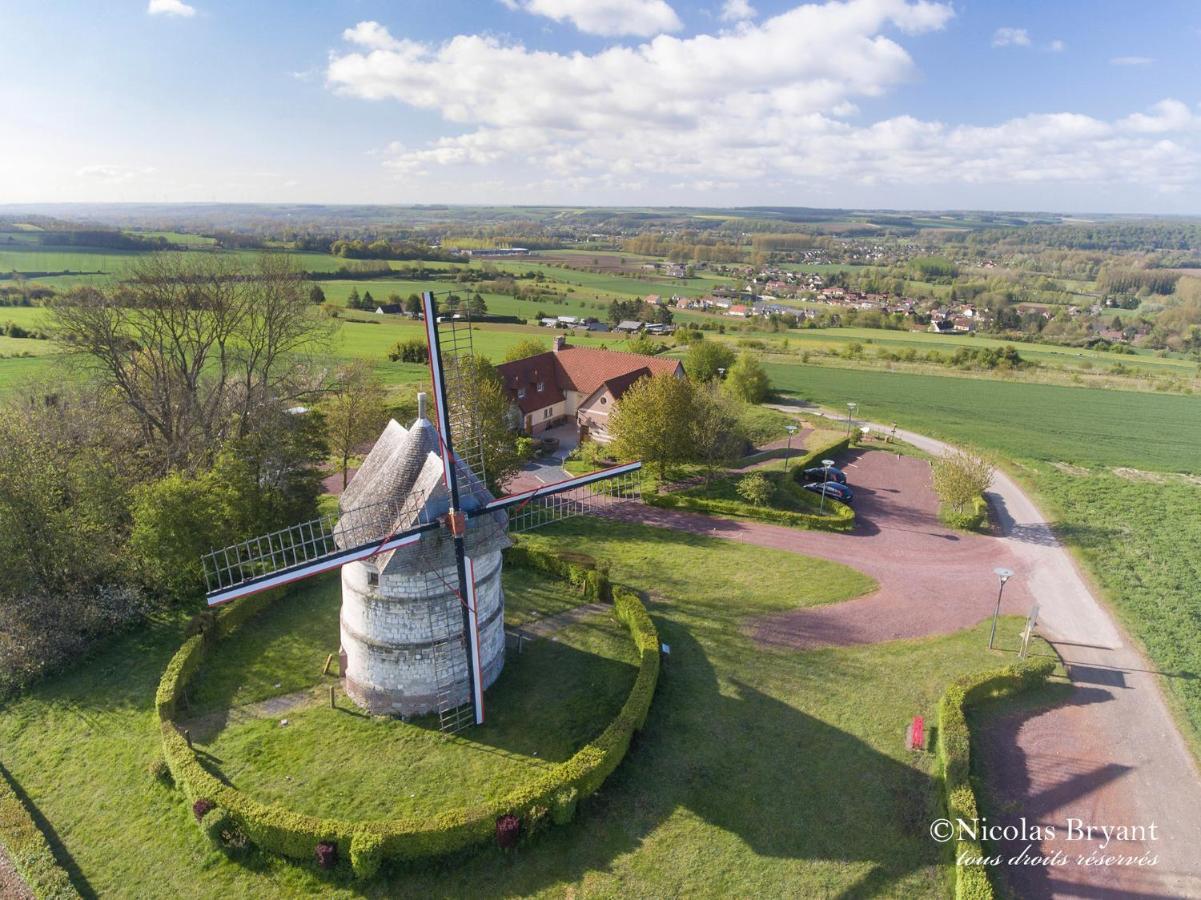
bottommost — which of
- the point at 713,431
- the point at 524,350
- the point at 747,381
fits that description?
the point at 713,431

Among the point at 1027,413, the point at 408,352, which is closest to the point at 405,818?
the point at 408,352

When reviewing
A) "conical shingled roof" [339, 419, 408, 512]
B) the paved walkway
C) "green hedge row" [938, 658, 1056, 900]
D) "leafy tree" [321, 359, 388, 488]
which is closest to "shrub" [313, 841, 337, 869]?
"conical shingled roof" [339, 419, 408, 512]

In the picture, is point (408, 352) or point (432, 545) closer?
point (432, 545)

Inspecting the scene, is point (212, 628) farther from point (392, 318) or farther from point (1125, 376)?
point (1125, 376)

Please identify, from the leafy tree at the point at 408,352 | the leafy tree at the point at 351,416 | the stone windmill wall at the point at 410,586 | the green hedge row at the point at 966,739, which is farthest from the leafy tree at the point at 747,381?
the stone windmill wall at the point at 410,586

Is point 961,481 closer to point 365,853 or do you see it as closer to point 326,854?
point 365,853

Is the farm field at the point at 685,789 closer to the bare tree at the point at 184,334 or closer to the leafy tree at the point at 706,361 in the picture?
the bare tree at the point at 184,334

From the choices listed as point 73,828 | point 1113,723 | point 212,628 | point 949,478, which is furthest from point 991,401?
point 73,828
